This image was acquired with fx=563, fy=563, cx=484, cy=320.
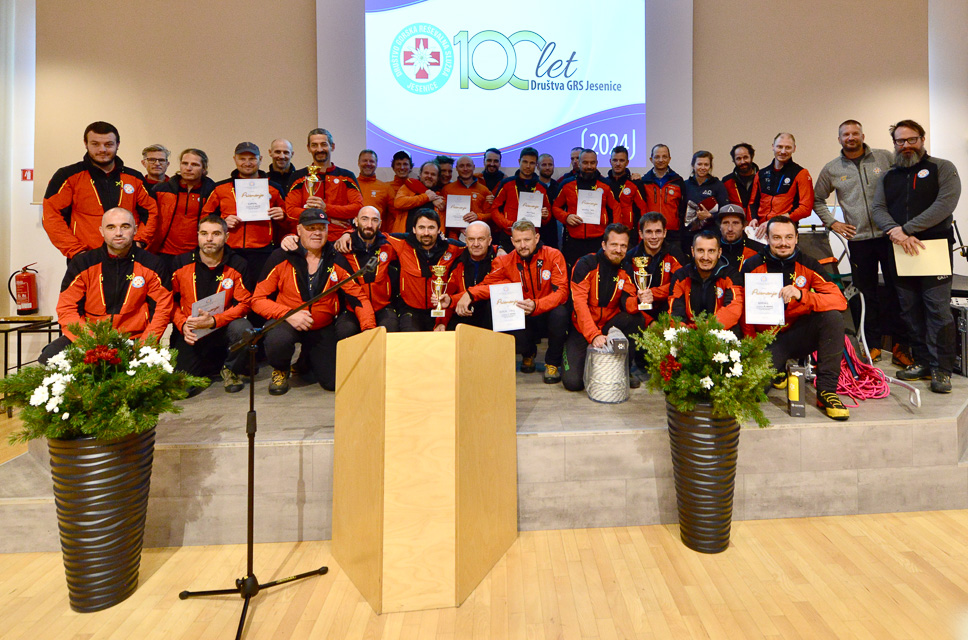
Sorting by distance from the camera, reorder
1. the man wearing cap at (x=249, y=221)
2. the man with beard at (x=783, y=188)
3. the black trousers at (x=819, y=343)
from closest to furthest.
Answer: the black trousers at (x=819, y=343) → the man wearing cap at (x=249, y=221) → the man with beard at (x=783, y=188)

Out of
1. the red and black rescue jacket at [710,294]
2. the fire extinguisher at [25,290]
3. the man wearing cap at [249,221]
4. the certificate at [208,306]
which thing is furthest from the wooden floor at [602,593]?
the fire extinguisher at [25,290]

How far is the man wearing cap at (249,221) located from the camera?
4040 millimetres

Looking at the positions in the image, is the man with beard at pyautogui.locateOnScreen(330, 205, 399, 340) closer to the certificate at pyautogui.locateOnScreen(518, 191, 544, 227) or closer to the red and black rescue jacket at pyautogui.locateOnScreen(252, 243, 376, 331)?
the red and black rescue jacket at pyautogui.locateOnScreen(252, 243, 376, 331)

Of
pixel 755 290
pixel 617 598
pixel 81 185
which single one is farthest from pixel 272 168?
pixel 617 598

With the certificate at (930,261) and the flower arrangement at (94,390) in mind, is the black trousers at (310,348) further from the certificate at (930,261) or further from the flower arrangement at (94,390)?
the certificate at (930,261)

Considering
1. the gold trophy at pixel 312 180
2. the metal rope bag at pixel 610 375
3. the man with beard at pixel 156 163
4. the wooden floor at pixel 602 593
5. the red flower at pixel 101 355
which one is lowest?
the wooden floor at pixel 602 593

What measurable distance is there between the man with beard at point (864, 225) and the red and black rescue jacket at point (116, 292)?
15.2ft

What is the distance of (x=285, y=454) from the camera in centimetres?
251

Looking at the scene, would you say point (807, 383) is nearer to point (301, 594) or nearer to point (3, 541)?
point (301, 594)

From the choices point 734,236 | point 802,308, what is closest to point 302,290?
point 734,236

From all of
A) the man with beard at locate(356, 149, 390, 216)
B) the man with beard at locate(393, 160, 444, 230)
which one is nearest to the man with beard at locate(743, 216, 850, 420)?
the man with beard at locate(393, 160, 444, 230)

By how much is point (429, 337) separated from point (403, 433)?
0.34 metres

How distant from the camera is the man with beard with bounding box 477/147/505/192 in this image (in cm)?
516

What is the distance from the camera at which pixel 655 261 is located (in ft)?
12.9
